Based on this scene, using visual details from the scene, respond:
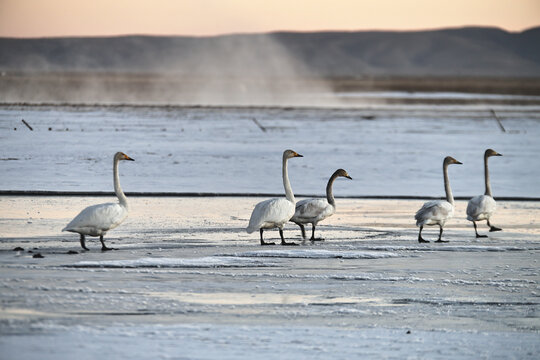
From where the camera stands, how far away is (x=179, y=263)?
1016cm

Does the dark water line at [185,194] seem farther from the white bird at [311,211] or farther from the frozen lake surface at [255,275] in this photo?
the white bird at [311,211]

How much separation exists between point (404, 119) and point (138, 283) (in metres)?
41.9

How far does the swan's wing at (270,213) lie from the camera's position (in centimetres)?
1178

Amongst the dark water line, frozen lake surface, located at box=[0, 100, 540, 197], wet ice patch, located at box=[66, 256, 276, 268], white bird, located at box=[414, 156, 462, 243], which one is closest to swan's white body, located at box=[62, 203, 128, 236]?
wet ice patch, located at box=[66, 256, 276, 268]

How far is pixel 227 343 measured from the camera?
7016mm

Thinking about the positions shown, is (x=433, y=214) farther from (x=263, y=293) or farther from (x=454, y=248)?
(x=263, y=293)

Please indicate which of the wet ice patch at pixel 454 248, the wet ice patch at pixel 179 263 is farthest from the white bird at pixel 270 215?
the wet ice patch at pixel 179 263

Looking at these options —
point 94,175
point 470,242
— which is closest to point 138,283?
point 470,242

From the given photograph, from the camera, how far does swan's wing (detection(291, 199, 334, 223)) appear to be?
12.7 m

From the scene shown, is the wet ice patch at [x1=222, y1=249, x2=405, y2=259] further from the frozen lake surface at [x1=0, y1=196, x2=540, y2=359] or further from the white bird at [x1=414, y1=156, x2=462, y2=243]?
the white bird at [x1=414, y1=156, x2=462, y2=243]

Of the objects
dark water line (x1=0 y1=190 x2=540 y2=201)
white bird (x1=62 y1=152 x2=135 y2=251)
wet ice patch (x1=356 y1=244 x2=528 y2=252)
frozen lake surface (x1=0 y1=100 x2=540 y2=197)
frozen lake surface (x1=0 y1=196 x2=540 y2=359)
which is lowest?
frozen lake surface (x1=0 y1=196 x2=540 y2=359)

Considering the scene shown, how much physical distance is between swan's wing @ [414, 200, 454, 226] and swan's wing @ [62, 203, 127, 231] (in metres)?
3.86

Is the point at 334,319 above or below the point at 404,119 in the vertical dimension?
below

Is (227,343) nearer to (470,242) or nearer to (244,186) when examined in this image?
(470,242)
